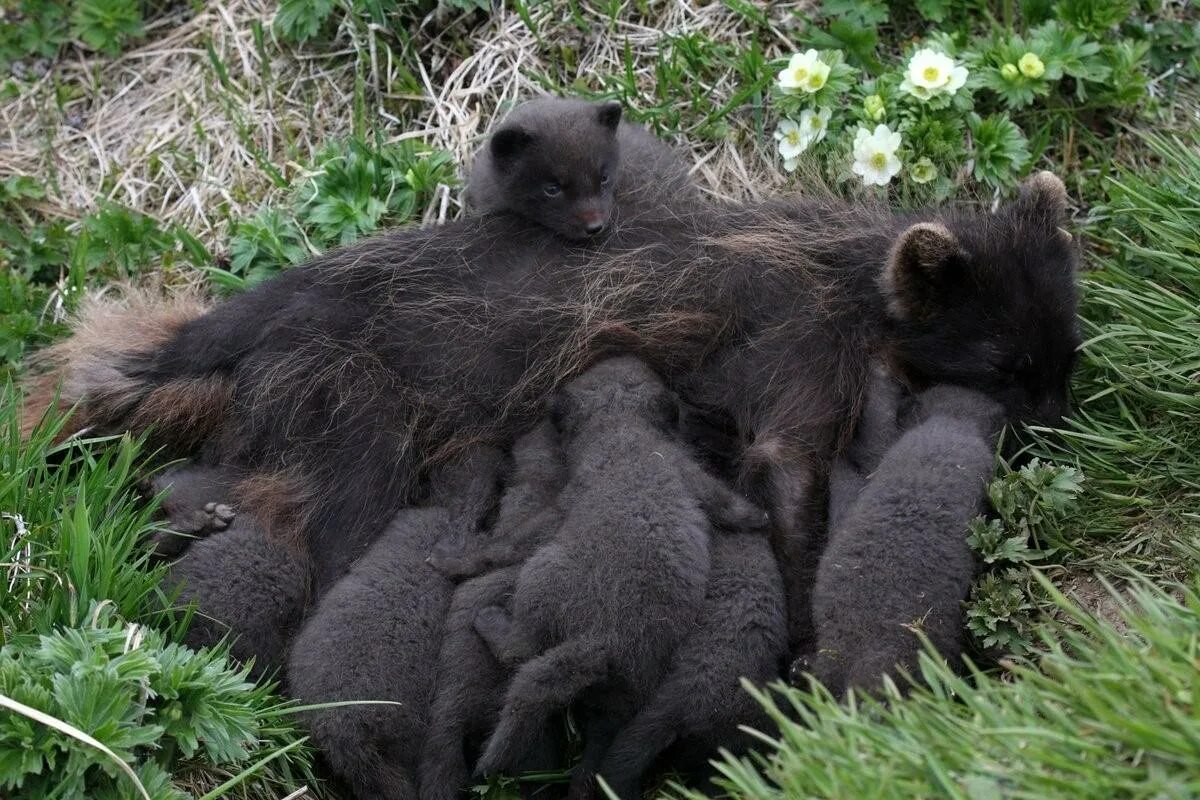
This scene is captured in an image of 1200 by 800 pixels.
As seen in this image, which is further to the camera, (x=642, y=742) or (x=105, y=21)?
(x=105, y=21)

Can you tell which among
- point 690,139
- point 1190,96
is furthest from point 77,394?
point 1190,96

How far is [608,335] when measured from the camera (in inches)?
226

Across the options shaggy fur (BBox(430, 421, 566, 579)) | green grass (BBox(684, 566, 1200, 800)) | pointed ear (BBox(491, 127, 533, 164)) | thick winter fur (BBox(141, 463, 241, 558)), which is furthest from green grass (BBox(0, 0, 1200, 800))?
shaggy fur (BBox(430, 421, 566, 579))

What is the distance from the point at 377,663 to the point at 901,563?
1.91 metres

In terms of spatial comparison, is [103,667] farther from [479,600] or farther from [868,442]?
[868,442]

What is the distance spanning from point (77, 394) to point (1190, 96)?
560 cm

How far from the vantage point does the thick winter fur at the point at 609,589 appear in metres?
4.49

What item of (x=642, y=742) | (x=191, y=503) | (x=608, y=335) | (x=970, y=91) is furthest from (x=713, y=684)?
(x=970, y=91)

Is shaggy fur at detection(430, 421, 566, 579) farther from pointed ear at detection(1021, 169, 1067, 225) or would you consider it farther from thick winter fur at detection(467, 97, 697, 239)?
pointed ear at detection(1021, 169, 1067, 225)

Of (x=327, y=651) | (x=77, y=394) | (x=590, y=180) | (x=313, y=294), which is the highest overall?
(x=590, y=180)

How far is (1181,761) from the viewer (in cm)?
291

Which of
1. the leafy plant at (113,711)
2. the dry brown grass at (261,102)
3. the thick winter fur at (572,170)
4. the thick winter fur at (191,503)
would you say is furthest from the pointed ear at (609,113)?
the leafy plant at (113,711)

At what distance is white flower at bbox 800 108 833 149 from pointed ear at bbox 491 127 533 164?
54.5 inches

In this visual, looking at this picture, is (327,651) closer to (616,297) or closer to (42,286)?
(616,297)
